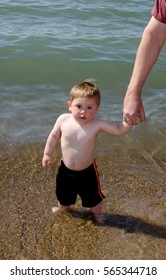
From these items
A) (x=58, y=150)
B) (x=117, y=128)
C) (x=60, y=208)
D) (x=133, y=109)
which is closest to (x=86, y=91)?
(x=117, y=128)

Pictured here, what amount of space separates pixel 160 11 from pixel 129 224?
6.59 feet

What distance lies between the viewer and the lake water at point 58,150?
150 inches

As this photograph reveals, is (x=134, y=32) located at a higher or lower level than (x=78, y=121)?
lower

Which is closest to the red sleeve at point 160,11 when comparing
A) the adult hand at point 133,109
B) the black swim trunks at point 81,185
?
the adult hand at point 133,109

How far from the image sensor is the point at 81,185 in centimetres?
400

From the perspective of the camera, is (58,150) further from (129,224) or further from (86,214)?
(129,224)

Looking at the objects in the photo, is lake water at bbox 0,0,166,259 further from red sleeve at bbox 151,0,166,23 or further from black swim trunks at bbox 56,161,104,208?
red sleeve at bbox 151,0,166,23

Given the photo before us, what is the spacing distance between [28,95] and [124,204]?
316cm

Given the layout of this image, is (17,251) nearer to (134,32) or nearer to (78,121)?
(78,121)

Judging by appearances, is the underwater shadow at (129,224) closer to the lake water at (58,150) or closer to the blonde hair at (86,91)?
the lake water at (58,150)

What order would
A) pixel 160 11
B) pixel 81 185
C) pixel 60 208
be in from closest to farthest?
pixel 160 11
pixel 81 185
pixel 60 208

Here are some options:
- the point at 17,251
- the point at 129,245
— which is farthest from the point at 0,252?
the point at 129,245

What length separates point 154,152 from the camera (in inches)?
212

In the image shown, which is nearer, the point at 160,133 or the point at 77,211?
the point at 77,211
